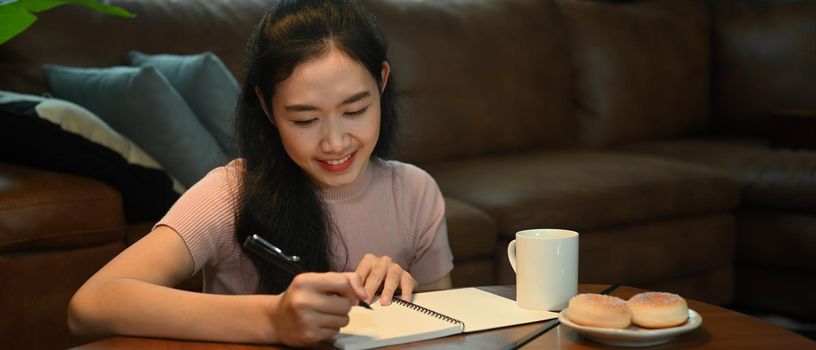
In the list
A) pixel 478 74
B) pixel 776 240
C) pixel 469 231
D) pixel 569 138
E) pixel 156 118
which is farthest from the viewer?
pixel 569 138

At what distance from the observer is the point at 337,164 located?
58.6 inches

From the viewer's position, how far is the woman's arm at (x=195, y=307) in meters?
1.15

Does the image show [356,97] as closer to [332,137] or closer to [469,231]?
[332,137]

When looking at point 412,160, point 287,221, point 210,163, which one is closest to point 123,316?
point 287,221

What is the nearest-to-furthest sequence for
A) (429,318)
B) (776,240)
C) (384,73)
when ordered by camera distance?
1. (429,318)
2. (384,73)
3. (776,240)

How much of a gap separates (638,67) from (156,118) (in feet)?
6.23

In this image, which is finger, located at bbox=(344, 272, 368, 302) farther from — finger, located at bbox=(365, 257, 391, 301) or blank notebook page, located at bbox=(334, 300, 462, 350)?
finger, located at bbox=(365, 257, 391, 301)

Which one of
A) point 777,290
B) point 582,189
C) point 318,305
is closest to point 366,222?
point 318,305

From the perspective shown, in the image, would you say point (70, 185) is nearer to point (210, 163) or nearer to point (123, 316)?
point (210, 163)

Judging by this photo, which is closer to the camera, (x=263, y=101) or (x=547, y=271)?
(x=547, y=271)

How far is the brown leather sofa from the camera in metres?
2.24

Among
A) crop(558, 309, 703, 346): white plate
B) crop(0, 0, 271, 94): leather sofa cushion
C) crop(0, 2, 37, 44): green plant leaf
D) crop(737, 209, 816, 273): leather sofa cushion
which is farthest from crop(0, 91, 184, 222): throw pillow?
crop(737, 209, 816, 273): leather sofa cushion

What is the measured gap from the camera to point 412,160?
3.18 meters

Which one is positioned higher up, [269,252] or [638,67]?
[269,252]
